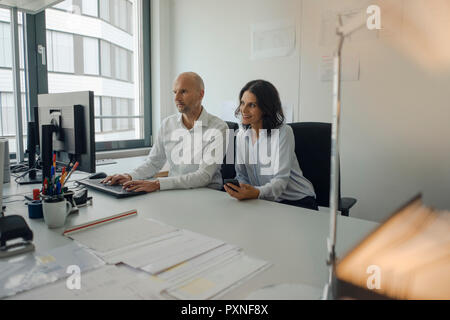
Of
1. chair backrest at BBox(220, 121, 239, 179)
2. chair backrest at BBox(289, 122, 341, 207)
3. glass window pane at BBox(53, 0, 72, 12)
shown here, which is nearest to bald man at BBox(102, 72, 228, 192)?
chair backrest at BBox(220, 121, 239, 179)

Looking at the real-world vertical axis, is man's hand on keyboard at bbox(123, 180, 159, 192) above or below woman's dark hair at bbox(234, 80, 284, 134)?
below

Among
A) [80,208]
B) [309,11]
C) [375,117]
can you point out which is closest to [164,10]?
[309,11]

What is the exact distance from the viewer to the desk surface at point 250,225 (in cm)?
76

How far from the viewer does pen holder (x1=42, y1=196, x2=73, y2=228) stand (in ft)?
3.32

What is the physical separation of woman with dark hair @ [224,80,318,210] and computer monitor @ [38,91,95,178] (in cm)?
78

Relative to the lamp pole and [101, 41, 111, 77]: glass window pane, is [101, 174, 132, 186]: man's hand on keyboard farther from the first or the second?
[101, 41, 111, 77]: glass window pane

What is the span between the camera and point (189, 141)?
1968 millimetres

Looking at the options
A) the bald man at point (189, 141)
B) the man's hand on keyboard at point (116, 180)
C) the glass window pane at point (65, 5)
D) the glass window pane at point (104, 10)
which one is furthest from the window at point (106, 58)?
the man's hand on keyboard at point (116, 180)

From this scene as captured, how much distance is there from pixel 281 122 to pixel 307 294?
1.30m

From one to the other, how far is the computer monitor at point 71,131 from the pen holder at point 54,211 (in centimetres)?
37

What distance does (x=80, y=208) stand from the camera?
124cm

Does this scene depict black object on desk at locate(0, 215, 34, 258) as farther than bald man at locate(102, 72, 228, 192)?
No

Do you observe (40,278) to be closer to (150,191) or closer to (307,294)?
(307,294)

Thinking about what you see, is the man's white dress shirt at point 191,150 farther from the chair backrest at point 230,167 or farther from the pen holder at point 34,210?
the pen holder at point 34,210
